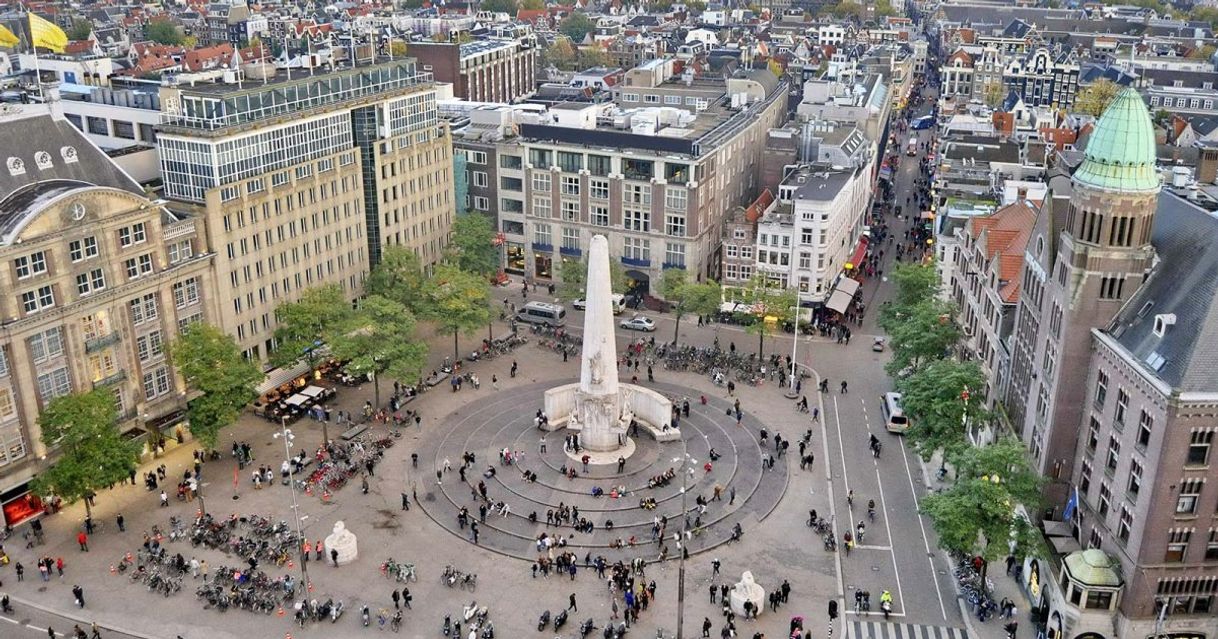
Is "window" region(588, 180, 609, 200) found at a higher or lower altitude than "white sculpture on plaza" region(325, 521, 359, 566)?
higher

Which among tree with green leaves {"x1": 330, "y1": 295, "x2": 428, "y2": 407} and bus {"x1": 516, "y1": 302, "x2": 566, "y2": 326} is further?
bus {"x1": 516, "y1": 302, "x2": 566, "y2": 326}

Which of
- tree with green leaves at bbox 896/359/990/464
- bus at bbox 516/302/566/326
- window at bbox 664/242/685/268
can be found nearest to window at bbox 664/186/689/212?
window at bbox 664/242/685/268

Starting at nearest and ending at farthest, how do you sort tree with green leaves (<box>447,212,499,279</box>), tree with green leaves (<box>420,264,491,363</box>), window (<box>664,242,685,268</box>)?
tree with green leaves (<box>420,264,491,363</box>) < tree with green leaves (<box>447,212,499,279</box>) < window (<box>664,242,685,268</box>)

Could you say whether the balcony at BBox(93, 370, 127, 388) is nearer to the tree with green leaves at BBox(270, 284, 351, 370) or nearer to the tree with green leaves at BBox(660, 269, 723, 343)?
the tree with green leaves at BBox(270, 284, 351, 370)

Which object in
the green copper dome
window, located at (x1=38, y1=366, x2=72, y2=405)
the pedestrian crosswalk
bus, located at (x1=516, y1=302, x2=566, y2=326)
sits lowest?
the pedestrian crosswalk

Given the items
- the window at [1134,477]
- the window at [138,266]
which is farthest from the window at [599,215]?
the window at [1134,477]

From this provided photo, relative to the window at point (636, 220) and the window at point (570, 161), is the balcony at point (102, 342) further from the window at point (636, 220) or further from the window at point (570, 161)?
Result: the window at point (636, 220)

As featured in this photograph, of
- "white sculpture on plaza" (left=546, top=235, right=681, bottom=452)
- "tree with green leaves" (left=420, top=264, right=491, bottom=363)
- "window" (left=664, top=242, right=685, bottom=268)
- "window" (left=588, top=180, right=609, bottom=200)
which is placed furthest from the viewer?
"window" (left=588, top=180, right=609, bottom=200)
